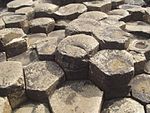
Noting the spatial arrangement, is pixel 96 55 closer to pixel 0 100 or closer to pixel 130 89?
pixel 130 89

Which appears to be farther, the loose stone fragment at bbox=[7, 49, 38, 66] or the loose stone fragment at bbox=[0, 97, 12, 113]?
the loose stone fragment at bbox=[7, 49, 38, 66]

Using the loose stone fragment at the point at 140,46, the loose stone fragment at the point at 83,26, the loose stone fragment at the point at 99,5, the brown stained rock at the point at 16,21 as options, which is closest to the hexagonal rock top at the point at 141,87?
the loose stone fragment at the point at 140,46

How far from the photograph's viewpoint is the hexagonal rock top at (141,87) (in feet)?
5.12

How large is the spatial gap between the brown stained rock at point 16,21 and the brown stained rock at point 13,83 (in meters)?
0.54

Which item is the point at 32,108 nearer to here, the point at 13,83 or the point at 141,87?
the point at 13,83

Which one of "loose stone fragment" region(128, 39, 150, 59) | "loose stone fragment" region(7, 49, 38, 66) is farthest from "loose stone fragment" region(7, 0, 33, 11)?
"loose stone fragment" region(128, 39, 150, 59)

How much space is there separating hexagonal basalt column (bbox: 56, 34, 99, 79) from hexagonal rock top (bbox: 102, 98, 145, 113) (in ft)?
0.73

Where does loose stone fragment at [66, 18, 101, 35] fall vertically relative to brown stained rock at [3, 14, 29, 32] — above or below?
above

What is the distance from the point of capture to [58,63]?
1.68m

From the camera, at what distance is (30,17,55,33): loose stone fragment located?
7.02 feet

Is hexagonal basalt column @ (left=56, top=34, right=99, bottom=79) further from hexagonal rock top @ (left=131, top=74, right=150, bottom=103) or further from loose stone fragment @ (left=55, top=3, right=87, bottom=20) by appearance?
loose stone fragment @ (left=55, top=3, right=87, bottom=20)

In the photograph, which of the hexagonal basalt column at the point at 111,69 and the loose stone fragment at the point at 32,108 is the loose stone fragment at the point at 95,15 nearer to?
the hexagonal basalt column at the point at 111,69

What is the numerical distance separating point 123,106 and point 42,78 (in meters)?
0.47

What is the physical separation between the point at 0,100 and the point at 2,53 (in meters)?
0.46
